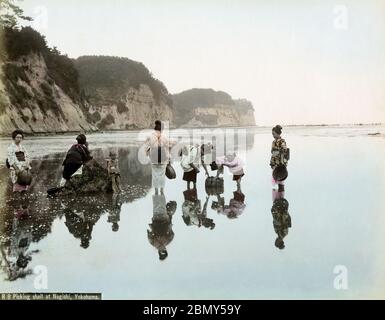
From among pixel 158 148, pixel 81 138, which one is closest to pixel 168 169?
pixel 158 148

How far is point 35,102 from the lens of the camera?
30156 mm

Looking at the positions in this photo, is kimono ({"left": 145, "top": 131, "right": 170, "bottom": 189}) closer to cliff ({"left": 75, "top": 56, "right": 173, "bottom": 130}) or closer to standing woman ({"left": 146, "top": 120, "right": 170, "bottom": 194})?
standing woman ({"left": 146, "top": 120, "right": 170, "bottom": 194})

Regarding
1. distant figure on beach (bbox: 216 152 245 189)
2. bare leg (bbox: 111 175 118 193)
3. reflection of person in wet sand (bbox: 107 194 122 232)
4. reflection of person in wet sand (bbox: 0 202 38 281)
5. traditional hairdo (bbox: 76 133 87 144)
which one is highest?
traditional hairdo (bbox: 76 133 87 144)

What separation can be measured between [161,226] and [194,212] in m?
1.32

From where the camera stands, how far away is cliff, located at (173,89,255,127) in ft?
109

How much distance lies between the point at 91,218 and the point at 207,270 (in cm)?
344

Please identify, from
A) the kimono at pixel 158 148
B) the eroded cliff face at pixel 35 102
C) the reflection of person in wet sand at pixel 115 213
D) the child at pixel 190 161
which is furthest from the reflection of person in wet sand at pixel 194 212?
the eroded cliff face at pixel 35 102

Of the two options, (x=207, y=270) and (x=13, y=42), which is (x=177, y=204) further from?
(x=13, y=42)

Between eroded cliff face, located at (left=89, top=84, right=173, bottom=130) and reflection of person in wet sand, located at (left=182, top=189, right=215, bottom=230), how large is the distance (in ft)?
97.5

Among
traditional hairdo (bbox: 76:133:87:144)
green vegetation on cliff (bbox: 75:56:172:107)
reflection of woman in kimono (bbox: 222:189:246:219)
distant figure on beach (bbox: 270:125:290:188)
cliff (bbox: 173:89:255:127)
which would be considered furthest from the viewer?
cliff (bbox: 173:89:255:127)

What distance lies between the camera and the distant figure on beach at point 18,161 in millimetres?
10586

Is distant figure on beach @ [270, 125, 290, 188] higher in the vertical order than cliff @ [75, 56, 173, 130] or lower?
lower

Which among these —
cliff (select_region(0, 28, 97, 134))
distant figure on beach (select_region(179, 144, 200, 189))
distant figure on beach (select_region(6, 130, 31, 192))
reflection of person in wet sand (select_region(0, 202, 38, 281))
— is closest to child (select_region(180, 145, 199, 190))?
distant figure on beach (select_region(179, 144, 200, 189))

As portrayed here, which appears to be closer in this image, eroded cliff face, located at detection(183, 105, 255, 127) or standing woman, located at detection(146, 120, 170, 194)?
standing woman, located at detection(146, 120, 170, 194)
